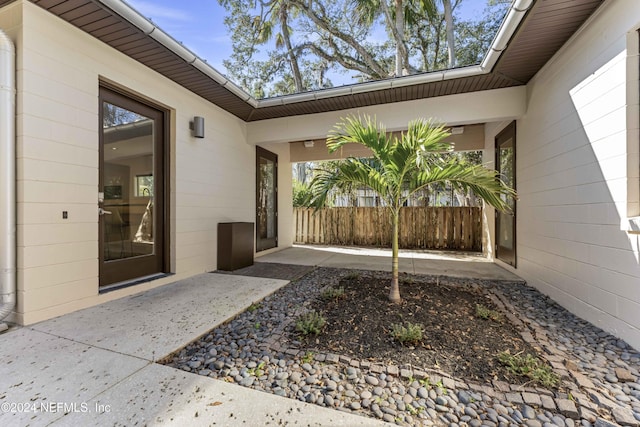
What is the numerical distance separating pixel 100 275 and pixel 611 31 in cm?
584

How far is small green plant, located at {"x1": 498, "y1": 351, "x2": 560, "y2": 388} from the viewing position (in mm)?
1740

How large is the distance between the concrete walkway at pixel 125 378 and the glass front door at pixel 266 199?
347cm

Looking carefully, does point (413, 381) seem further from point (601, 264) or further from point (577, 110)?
point (577, 110)

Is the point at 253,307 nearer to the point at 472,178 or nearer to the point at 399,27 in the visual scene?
the point at 472,178

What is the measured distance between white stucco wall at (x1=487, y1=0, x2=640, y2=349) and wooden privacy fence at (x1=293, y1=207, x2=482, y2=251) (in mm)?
3759

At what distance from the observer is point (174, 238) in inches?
162

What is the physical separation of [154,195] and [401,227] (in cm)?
648

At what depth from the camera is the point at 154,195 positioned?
396 centimetres

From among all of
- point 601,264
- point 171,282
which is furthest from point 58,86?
point 601,264

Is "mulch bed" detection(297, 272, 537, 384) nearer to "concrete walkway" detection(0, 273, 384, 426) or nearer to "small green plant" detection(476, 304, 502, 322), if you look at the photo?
"small green plant" detection(476, 304, 502, 322)

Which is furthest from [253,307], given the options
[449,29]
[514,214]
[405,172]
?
[449,29]

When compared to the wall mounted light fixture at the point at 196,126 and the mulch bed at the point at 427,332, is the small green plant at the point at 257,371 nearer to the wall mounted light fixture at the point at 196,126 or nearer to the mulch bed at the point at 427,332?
the mulch bed at the point at 427,332

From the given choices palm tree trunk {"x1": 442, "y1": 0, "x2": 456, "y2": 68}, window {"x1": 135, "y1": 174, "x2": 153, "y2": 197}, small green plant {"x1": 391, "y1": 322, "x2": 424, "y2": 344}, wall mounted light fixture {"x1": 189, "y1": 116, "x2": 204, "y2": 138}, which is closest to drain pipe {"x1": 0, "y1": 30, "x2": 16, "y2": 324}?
window {"x1": 135, "y1": 174, "x2": 153, "y2": 197}

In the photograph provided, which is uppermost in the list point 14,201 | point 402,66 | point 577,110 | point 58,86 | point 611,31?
point 402,66
